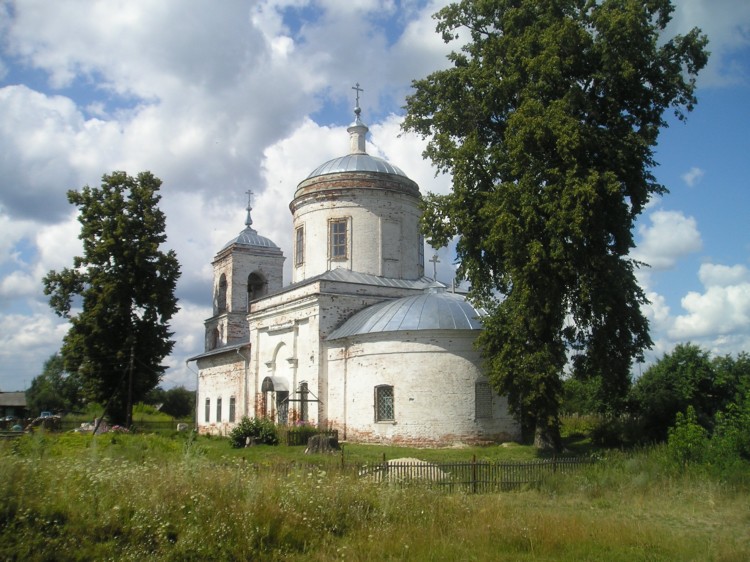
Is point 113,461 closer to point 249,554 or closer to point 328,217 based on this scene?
point 249,554

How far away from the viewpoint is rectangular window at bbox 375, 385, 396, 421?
22.4 m

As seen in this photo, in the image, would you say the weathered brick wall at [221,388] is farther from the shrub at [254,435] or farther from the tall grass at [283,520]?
the tall grass at [283,520]

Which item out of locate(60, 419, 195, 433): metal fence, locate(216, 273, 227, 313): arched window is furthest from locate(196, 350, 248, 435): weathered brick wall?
locate(216, 273, 227, 313): arched window

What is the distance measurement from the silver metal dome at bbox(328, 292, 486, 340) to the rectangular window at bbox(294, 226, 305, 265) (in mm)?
6275

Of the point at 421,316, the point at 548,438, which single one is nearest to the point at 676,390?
the point at 548,438

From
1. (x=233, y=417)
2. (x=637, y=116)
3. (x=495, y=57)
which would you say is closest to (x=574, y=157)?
(x=637, y=116)

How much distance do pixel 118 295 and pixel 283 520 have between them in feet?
74.9

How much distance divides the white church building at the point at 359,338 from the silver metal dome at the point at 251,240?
12.9 feet

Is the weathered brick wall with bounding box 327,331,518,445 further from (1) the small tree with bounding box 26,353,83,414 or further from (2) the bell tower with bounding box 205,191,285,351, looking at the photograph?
(1) the small tree with bounding box 26,353,83,414

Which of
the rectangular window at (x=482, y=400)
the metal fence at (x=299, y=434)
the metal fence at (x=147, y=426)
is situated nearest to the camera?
the rectangular window at (x=482, y=400)

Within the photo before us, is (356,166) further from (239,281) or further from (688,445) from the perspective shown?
(688,445)

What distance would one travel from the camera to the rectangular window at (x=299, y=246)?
29670 mm

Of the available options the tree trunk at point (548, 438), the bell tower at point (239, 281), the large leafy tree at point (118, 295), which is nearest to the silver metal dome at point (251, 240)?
the bell tower at point (239, 281)

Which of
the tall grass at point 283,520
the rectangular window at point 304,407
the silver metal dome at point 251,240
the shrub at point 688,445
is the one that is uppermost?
the silver metal dome at point 251,240
